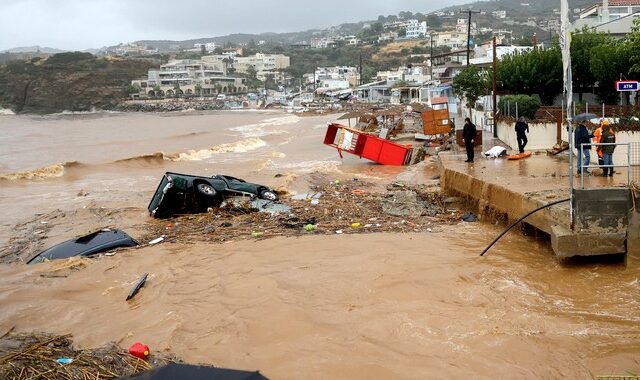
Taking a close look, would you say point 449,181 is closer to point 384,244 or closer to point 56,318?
point 384,244

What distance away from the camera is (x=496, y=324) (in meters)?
6.84

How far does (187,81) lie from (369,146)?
145 meters

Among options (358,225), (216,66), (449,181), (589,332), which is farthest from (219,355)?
(216,66)

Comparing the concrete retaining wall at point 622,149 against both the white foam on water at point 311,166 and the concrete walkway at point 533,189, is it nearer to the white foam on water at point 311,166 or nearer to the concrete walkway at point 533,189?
the concrete walkway at point 533,189

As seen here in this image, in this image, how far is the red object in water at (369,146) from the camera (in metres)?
22.9

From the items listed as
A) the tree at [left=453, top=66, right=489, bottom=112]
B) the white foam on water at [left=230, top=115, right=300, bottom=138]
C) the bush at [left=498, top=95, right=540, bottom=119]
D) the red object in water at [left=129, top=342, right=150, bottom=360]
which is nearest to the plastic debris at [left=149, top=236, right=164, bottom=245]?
the red object in water at [left=129, top=342, right=150, bottom=360]

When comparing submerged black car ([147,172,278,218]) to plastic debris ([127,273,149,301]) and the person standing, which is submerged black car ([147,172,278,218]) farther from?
the person standing

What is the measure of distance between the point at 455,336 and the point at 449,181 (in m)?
8.44

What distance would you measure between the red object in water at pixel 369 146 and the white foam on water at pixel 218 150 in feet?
40.9

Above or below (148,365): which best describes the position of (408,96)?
above

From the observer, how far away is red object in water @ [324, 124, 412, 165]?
75.2ft

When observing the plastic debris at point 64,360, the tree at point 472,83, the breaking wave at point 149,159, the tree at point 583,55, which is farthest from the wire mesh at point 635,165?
the breaking wave at point 149,159

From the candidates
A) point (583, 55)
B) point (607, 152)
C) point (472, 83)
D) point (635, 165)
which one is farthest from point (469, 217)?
point (472, 83)

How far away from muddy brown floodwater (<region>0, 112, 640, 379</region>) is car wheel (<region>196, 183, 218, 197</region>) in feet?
6.17
